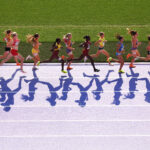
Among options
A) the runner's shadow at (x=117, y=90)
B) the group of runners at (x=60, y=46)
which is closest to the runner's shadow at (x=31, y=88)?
the group of runners at (x=60, y=46)

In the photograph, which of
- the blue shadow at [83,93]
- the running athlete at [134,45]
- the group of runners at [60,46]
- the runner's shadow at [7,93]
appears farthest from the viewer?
the running athlete at [134,45]

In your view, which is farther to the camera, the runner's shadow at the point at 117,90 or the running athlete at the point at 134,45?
the running athlete at the point at 134,45

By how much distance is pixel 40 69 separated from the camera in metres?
14.3

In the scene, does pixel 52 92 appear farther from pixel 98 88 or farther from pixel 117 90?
pixel 117 90

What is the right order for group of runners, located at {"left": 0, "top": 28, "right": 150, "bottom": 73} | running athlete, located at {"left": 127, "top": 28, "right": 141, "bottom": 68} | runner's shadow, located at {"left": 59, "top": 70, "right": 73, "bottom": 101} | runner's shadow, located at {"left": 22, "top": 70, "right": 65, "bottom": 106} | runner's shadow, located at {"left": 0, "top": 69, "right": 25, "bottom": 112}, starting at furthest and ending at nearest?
1. running athlete, located at {"left": 127, "top": 28, "right": 141, "bottom": 68}
2. group of runners, located at {"left": 0, "top": 28, "right": 150, "bottom": 73}
3. runner's shadow, located at {"left": 59, "top": 70, "right": 73, "bottom": 101}
4. runner's shadow, located at {"left": 22, "top": 70, "right": 65, "bottom": 106}
5. runner's shadow, located at {"left": 0, "top": 69, "right": 25, "bottom": 112}

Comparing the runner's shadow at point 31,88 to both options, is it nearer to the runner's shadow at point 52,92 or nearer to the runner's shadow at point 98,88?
the runner's shadow at point 52,92

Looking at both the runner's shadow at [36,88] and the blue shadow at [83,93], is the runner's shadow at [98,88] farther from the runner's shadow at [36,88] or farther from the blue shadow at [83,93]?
the runner's shadow at [36,88]

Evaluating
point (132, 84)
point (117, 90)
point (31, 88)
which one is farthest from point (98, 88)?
point (31, 88)

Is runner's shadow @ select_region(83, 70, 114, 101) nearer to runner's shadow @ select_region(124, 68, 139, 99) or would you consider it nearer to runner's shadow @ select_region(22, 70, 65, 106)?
runner's shadow @ select_region(124, 68, 139, 99)

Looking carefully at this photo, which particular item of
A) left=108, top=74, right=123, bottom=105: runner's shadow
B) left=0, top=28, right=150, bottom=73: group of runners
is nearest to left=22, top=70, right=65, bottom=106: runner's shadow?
left=0, top=28, right=150, bottom=73: group of runners

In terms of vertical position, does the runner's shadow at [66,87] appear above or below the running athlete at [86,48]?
below

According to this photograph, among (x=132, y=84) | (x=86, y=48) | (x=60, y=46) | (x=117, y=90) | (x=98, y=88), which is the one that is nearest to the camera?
(x=117, y=90)

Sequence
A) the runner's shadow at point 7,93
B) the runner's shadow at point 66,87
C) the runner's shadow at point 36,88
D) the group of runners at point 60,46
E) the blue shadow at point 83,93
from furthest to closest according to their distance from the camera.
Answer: the group of runners at point 60,46
the runner's shadow at point 66,87
the runner's shadow at point 36,88
the blue shadow at point 83,93
the runner's shadow at point 7,93

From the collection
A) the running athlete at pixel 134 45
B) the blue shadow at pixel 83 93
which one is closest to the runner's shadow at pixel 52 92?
the blue shadow at pixel 83 93
